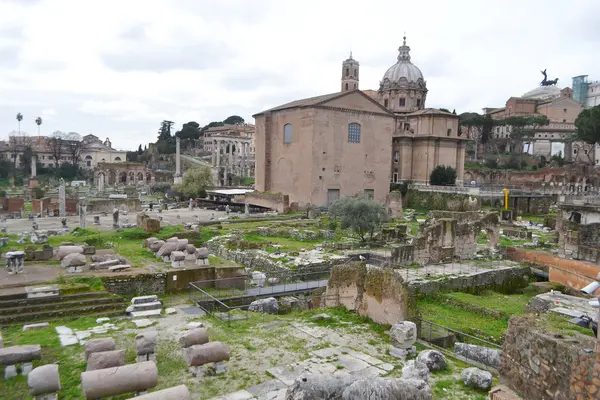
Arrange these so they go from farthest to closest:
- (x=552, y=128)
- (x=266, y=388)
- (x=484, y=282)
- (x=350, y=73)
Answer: (x=552, y=128), (x=350, y=73), (x=484, y=282), (x=266, y=388)

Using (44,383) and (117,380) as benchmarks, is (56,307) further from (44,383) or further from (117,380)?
(117,380)

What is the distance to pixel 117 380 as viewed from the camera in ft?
21.9

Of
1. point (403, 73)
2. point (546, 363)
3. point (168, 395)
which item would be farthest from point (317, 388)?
point (403, 73)

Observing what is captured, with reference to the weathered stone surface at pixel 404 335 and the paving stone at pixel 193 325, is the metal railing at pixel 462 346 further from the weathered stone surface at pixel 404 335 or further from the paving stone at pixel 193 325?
the paving stone at pixel 193 325

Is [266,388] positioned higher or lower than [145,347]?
lower

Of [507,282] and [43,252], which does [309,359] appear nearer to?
[43,252]

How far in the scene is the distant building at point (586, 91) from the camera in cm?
9050

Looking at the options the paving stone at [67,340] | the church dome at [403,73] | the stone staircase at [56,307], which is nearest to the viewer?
the paving stone at [67,340]

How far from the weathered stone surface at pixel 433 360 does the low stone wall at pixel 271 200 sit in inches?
1160

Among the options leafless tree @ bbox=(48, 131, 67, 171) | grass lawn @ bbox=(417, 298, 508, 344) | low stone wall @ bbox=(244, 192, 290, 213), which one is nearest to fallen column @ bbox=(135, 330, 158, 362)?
grass lawn @ bbox=(417, 298, 508, 344)

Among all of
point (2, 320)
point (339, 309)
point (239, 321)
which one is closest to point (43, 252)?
point (2, 320)

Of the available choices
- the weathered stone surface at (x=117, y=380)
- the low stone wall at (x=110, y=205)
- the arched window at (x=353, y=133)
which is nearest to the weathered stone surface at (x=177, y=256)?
the weathered stone surface at (x=117, y=380)

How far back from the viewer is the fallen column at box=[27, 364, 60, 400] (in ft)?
21.5

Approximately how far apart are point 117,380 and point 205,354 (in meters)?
1.57
